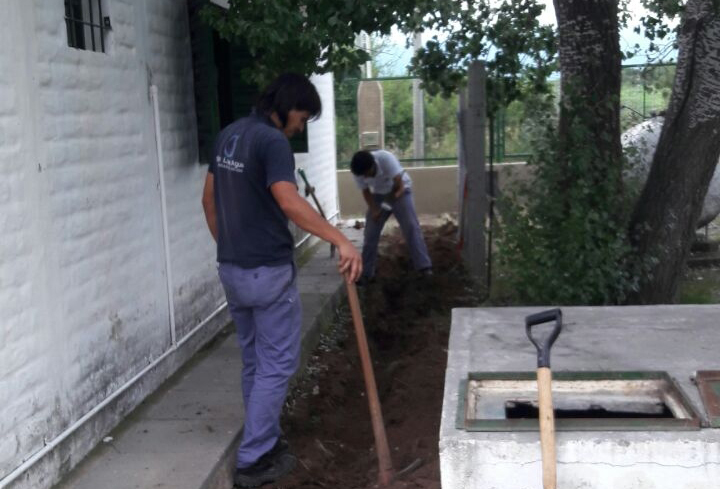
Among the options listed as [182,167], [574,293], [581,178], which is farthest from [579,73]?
[182,167]

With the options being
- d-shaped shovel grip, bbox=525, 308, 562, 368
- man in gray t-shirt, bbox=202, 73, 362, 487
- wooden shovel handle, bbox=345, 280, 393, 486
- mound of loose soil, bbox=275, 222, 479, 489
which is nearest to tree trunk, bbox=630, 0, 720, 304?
mound of loose soil, bbox=275, 222, 479, 489

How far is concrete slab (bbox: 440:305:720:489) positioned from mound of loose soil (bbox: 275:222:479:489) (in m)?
0.71

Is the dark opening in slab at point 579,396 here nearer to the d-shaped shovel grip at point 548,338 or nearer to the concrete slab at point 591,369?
the concrete slab at point 591,369

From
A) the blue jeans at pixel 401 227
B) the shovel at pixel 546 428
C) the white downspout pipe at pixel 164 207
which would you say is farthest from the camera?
the blue jeans at pixel 401 227

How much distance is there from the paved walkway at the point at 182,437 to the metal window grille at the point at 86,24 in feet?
6.41

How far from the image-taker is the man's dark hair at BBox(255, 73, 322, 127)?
14.1ft

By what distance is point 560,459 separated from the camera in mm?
2916

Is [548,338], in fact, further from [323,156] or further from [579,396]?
[323,156]

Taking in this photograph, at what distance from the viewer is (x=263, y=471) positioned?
4.45 m

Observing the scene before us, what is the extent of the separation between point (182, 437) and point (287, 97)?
1744mm

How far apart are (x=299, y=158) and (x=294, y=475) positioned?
255 inches

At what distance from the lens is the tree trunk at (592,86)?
6211 mm

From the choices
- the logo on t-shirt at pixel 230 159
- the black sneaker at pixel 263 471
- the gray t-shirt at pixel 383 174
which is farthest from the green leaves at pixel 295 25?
the gray t-shirt at pixel 383 174

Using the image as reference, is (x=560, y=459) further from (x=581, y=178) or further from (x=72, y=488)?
(x=581, y=178)
